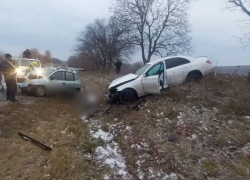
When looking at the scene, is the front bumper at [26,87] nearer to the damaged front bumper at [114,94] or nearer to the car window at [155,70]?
the damaged front bumper at [114,94]

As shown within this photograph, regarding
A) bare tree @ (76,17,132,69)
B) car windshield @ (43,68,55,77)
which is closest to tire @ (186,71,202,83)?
car windshield @ (43,68,55,77)

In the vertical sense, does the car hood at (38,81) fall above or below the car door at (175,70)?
below

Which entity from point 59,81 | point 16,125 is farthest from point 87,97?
point 16,125

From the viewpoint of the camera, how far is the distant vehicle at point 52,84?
11.3 m

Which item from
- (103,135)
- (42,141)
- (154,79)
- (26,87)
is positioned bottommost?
(103,135)

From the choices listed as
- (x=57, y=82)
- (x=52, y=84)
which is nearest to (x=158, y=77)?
(x=57, y=82)

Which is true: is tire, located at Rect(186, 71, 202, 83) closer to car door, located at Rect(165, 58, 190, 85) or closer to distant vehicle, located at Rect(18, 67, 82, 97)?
car door, located at Rect(165, 58, 190, 85)

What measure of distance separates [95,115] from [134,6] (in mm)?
24323

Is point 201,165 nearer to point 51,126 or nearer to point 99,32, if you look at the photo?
point 51,126

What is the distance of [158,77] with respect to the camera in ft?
31.5

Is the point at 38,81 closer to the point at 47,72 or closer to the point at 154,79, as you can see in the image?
the point at 47,72

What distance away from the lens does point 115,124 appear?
→ 8.13m

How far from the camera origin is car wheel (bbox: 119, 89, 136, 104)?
9.89m

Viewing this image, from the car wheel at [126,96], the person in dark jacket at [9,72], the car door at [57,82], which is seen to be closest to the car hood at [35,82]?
the car door at [57,82]
